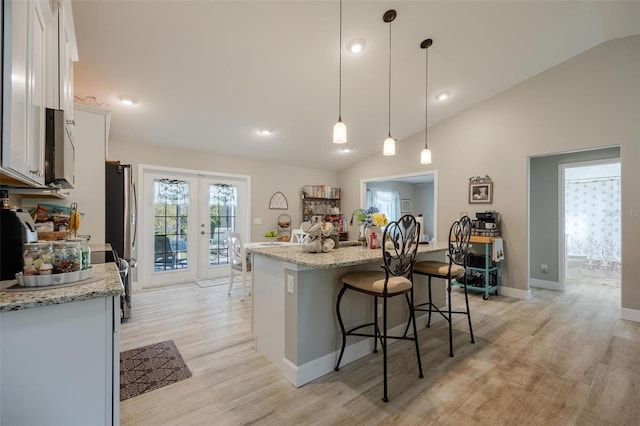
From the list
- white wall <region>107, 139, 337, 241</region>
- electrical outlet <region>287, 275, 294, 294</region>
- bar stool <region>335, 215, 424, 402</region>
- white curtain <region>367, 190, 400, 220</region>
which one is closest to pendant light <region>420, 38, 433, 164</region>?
bar stool <region>335, 215, 424, 402</region>

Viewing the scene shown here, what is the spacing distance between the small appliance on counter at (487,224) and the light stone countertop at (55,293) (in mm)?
4436

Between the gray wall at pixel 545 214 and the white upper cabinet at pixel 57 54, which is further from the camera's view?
the gray wall at pixel 545 214

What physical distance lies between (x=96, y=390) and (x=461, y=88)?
4.86 metres

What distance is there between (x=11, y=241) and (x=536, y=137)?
544 cm

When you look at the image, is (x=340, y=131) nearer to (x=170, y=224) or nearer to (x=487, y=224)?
(x=487, y=224)

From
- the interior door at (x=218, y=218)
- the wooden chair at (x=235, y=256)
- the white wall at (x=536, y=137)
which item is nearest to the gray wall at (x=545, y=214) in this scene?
the white wall at (x=536, y=137)

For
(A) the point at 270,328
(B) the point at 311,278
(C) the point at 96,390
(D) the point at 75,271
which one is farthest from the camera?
(A) the point at 270,328

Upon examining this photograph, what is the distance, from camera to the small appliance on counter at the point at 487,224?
14.0ft

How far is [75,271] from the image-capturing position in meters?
1.25

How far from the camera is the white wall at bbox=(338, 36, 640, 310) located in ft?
11.0

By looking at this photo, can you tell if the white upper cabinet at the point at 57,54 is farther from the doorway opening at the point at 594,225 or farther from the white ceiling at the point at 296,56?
the doorway opening at the point at 594,225

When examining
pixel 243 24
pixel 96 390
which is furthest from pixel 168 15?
pixel 96 390

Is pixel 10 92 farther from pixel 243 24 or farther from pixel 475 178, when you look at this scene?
pixel 475 178

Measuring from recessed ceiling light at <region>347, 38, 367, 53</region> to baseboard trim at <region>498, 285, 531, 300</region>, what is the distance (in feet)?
13.1
